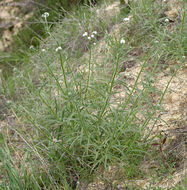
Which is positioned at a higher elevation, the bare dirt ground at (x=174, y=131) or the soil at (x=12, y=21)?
the soil at (x=12, y=21)

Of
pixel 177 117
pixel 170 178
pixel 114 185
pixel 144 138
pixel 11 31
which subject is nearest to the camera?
pixel 170 178

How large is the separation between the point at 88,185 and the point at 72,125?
1.70 feet

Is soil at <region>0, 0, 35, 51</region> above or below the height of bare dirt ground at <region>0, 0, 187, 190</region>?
above

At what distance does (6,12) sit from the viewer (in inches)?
264

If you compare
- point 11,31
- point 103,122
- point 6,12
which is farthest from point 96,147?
point 6,12

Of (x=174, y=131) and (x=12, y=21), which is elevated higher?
(x=12, y=21)

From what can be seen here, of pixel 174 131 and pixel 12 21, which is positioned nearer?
pixel 174 131

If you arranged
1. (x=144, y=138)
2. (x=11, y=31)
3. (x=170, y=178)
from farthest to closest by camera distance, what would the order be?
(x=11, y=31) < (x=144, y=138) < (x=170, y=178)

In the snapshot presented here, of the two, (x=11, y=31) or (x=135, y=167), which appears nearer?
(x=135, y=167)

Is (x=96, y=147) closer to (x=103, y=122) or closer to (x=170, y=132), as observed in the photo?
(x=103, y=122)

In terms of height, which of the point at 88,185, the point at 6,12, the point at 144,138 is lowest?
the point at 88,185

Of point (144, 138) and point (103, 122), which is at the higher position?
point (103, 122)

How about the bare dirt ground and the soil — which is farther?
the soil

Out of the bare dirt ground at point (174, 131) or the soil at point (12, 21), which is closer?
the bare dirt ground at point (174, 131)
